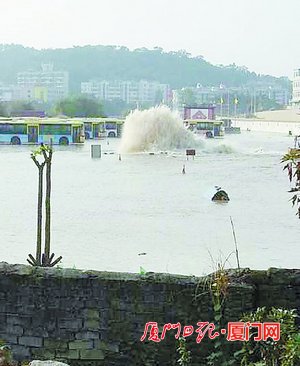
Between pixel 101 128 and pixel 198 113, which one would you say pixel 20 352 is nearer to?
pixel 101 128

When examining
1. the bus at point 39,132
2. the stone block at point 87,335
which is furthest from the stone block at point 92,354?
the bus at point 39,132

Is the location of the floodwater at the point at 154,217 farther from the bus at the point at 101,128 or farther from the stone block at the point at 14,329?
the bus at the point at 101,128

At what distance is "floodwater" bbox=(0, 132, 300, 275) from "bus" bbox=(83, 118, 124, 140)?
2718cm

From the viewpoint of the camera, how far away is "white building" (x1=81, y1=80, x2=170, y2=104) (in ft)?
512

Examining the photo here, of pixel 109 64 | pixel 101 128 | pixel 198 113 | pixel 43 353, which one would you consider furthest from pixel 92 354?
pixel 109 64

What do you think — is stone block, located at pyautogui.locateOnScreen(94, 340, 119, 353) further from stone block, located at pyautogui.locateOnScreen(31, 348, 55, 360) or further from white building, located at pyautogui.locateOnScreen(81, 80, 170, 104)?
white building, located at pyautogui.locateOnScreen(81, 80, 170, 104)

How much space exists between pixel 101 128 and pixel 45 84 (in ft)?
306

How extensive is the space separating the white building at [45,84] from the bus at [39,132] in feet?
315

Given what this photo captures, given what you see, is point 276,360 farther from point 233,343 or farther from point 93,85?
point 93,85

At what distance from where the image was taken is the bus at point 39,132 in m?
49.6

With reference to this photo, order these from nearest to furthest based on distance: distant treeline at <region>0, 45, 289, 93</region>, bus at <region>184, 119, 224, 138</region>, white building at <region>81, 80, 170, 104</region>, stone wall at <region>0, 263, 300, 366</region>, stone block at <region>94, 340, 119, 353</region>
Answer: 1. stone wall at <region>0, 263, 300, 366</region>
2. stone block at <region>94, 340, 119, 353</region>
3. bus at <region>184, 119, 224, 138</region>
4. white building at <region>81, 80, 170, 104</region>
5. distant treeline at <region>0, 45, 289, 93</region>

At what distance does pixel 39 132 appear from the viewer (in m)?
49.8

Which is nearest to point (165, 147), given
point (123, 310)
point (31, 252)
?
point (31, 252)

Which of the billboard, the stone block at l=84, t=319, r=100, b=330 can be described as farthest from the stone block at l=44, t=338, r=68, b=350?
the billboard
